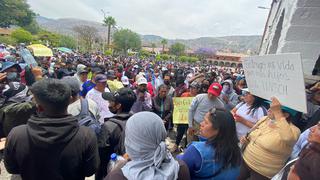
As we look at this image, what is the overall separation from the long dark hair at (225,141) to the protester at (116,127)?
94 cm

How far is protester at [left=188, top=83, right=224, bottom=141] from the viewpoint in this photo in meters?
4.75

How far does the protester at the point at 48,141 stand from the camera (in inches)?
84.4

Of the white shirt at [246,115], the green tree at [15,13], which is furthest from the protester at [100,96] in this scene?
the green tree at [15,13]

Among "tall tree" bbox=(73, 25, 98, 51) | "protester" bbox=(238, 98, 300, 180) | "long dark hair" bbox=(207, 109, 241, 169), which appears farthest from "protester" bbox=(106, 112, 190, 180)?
"tall tree" bbox=(73, 25, 98, 51)

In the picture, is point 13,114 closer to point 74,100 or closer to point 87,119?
point 74,100

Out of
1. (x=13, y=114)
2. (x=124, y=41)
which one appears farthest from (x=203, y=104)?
(x=124, y=41)

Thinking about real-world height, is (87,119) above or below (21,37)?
above

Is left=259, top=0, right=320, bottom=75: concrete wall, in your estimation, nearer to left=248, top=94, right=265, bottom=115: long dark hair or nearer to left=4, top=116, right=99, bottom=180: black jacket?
left=248, top=94, right=265, bottom=115: long dark hair

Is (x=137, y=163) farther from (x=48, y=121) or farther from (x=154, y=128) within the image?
(x=48, y=121)

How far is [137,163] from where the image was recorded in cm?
180

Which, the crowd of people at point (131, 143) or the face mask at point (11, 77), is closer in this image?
the crowd of people at point (131, 143)

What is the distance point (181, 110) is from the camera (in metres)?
5.94

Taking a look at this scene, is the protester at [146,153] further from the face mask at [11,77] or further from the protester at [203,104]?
the face mask at [11,77]

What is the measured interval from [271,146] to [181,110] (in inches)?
124
